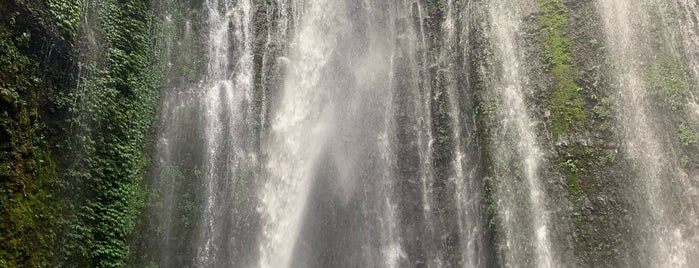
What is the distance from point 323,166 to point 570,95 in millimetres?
5441

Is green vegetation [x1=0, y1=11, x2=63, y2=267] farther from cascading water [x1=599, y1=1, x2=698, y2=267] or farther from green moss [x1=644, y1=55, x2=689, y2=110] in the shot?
green moss [x1=644, y1=55, x2=689, y2=110]

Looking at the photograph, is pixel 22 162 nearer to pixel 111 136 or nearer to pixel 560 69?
pixel 111 136

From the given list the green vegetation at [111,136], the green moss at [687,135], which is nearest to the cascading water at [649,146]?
the green moss at [687,135]

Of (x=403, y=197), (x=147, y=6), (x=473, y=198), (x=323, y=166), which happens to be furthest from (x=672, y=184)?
(x=147, y=6)

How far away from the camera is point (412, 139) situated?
11867 millimetres

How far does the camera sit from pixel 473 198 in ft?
36.0

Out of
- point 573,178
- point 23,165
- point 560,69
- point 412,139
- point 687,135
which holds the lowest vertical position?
point 573,178

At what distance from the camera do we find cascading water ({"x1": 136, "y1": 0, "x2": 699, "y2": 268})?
407 inches

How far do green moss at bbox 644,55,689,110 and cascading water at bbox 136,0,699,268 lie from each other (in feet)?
0.15

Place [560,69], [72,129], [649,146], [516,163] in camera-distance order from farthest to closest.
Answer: [560,69], [516,163], [649,146], [72,129]

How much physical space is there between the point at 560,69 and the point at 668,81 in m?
2.04

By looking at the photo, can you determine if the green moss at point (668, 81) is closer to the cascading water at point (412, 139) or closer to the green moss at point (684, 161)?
the cascading water at point (412, 139)

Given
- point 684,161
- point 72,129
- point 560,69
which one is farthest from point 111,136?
point 684,161

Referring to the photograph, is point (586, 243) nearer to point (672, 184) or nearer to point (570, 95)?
point (672, 184)
